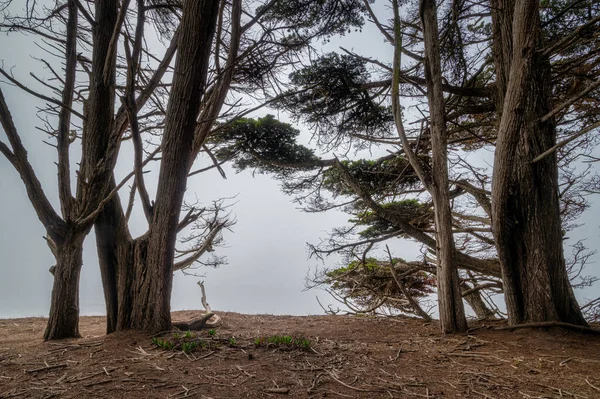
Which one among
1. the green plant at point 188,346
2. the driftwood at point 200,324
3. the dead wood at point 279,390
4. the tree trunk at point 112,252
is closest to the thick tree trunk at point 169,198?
the tree trunk at point 112,252

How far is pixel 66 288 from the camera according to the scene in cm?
335

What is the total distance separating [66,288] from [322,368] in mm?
3088

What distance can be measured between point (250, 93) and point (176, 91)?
62.9 inches

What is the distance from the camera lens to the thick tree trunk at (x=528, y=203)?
3033 millimetres

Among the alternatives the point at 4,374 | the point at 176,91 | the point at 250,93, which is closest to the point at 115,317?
the point at 4,374

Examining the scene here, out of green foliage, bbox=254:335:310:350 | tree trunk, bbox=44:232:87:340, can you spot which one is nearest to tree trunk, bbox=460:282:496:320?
green foliage, bbox=254:335:310:350

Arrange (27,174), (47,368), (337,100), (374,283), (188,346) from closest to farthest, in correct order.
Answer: (47,368) < (188,346) < (27,174) < (337,100) < (374,283)

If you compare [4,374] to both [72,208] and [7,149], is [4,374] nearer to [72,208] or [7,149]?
[72,208]

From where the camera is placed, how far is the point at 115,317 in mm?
3174

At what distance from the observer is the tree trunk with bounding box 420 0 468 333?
3219 mm

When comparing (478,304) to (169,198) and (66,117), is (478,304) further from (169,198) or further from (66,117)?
(66,117)

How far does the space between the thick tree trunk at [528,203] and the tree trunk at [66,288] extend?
480 centimetres

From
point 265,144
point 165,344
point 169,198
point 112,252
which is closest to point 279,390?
point 165,344

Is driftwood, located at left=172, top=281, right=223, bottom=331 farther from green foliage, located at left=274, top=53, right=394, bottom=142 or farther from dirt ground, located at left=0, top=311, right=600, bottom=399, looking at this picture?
green foliage, located at left=274, top=53, right=394, bottom=142
